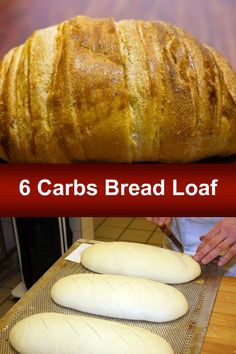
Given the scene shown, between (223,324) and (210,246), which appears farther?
(210,246)

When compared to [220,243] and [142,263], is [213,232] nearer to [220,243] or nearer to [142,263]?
[220,243]

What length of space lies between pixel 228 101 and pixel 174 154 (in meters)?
→ 0.13

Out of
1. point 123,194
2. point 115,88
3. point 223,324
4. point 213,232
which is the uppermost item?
point 115,88

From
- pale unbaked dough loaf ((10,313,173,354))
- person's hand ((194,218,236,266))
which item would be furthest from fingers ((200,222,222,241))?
pale unbaked dough loaf ((10,313,173,354))

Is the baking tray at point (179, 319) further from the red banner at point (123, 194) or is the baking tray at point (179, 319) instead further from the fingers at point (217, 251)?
the red banner at point (123, 194)

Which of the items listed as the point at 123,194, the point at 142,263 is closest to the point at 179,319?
the point at 142,263

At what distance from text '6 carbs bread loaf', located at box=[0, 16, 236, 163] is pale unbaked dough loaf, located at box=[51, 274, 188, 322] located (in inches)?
25.6

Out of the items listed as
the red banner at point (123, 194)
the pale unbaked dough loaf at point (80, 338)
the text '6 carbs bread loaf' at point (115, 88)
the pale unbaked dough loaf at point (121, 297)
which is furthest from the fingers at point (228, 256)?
the text '6 carbs bread loaf' at point (115, 88)

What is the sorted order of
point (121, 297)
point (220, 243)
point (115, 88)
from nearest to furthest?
point (115, 88), point (121, 297), point (220, 243)

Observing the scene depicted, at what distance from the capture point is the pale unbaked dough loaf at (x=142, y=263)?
1.35m

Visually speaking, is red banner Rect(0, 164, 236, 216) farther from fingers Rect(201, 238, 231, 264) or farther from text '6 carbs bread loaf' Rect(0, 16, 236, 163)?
fingers Rect(201, 238, 231, 264)

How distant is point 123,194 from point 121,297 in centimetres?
47

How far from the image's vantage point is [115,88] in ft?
2.23

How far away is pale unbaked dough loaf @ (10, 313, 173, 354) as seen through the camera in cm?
107
